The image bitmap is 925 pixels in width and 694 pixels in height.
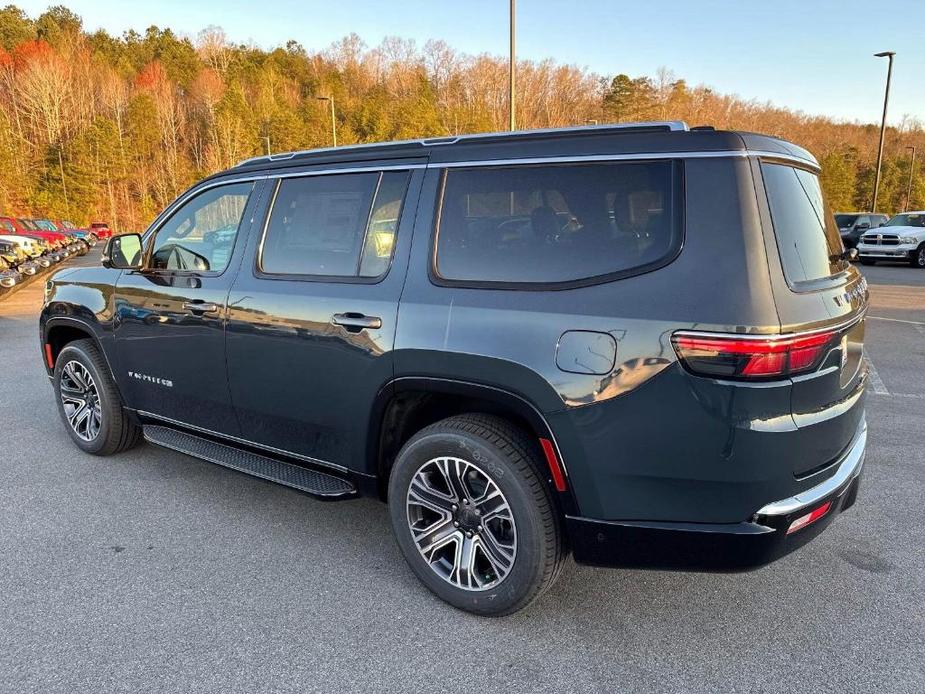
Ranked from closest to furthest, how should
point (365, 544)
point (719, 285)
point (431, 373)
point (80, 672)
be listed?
1. point (719, 285)
2. point (80, 672)
3. point (431, 373)
4. point (365, 544)

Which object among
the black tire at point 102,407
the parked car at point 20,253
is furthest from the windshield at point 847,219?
the black tire at point 102,407

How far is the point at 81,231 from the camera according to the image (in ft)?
111

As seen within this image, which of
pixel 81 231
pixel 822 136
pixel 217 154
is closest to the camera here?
pixel 81 231

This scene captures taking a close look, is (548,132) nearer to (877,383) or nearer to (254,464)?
(254,464)

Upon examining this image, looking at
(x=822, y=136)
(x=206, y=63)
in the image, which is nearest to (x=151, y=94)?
(x=206, y=63)

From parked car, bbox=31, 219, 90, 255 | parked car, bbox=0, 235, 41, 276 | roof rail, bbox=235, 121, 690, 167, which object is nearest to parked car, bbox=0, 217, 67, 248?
parked car, bbox=31, 219, 90, 255

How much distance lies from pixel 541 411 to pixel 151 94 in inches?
3379

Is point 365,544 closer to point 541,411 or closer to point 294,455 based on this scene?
point 294,455

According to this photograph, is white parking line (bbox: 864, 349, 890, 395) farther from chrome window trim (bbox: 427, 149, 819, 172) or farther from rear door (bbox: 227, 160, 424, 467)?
rear door (bbox: 227, 160, 424, 467)

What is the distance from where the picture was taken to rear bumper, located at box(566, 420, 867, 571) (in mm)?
2229

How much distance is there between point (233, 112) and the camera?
230 ft

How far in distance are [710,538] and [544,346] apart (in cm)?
87

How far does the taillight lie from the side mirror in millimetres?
3417

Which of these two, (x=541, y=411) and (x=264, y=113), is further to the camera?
(x=264, y=113)
